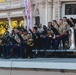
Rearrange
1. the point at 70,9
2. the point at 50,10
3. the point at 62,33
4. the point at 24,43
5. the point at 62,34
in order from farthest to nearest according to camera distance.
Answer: the point at 50,10, the point at 70,9, the point at 62,33, the point at 62,34, the point at 24,43

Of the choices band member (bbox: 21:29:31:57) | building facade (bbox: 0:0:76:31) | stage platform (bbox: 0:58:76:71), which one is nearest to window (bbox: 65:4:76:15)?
building facade (bbox: 0:0:76:31)

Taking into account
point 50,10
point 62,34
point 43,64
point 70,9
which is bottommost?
point 43,64

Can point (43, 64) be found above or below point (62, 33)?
below

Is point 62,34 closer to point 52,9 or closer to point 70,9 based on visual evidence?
point 70,9

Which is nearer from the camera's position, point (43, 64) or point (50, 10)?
point (43, 64)

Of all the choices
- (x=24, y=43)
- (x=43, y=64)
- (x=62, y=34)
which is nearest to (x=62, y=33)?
(x=62, y=34)

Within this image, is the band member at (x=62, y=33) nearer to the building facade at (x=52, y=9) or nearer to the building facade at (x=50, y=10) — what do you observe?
the building facade at (x=50, y=10)

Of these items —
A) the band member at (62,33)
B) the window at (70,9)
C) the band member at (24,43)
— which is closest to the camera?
the band member at (24,43)

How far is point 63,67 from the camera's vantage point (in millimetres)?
12961

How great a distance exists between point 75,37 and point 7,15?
34820 mm

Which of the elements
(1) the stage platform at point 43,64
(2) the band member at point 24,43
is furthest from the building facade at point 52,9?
(1) the stage platform at point 43,64

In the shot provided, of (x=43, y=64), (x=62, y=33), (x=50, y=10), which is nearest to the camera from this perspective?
(x=43, y=64)

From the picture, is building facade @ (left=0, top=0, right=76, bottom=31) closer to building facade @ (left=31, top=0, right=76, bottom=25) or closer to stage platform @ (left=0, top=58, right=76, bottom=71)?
building facade @ (left=31, top=0, right=76, bottom=25)

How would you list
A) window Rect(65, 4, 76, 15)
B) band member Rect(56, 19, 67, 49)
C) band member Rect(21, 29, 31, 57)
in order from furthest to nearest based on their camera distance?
window Rect(65, 4, 76, 15) < band member Rect(56, 19, 67, 49) < band member Rect(21, 29, 31, 57)
